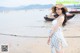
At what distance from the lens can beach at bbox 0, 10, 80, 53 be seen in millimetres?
4406

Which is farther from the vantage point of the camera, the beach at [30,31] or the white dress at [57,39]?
the beach at [30,31]

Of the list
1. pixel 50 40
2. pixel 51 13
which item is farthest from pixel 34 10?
pixel 50 40

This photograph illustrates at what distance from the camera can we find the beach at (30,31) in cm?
441

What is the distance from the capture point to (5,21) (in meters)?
4.44

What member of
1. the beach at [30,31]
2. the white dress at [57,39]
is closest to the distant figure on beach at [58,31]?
the white dress at [57,39]

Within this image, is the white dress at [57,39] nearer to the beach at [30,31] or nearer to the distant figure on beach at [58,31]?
the distant figure on beach at [58,31]

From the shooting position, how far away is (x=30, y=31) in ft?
14.6

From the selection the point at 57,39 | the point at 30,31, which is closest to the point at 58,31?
the point at 57,39

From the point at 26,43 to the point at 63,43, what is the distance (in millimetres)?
630

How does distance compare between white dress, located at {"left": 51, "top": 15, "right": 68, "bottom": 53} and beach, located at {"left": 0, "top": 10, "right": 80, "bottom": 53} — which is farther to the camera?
beach, located at {"left": 0, "top": 10, "right": 80, "bottom": 53}

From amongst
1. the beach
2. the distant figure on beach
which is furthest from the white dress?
the beach

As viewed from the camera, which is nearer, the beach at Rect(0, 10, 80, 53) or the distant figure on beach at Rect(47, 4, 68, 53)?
the distant figure on beach at Rect(47, 4, 68, 53)

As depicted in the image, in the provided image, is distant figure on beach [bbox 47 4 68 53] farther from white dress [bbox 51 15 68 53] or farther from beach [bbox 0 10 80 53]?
beach [bbox 0 10 80 53]

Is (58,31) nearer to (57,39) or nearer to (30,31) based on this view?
(57,39)
